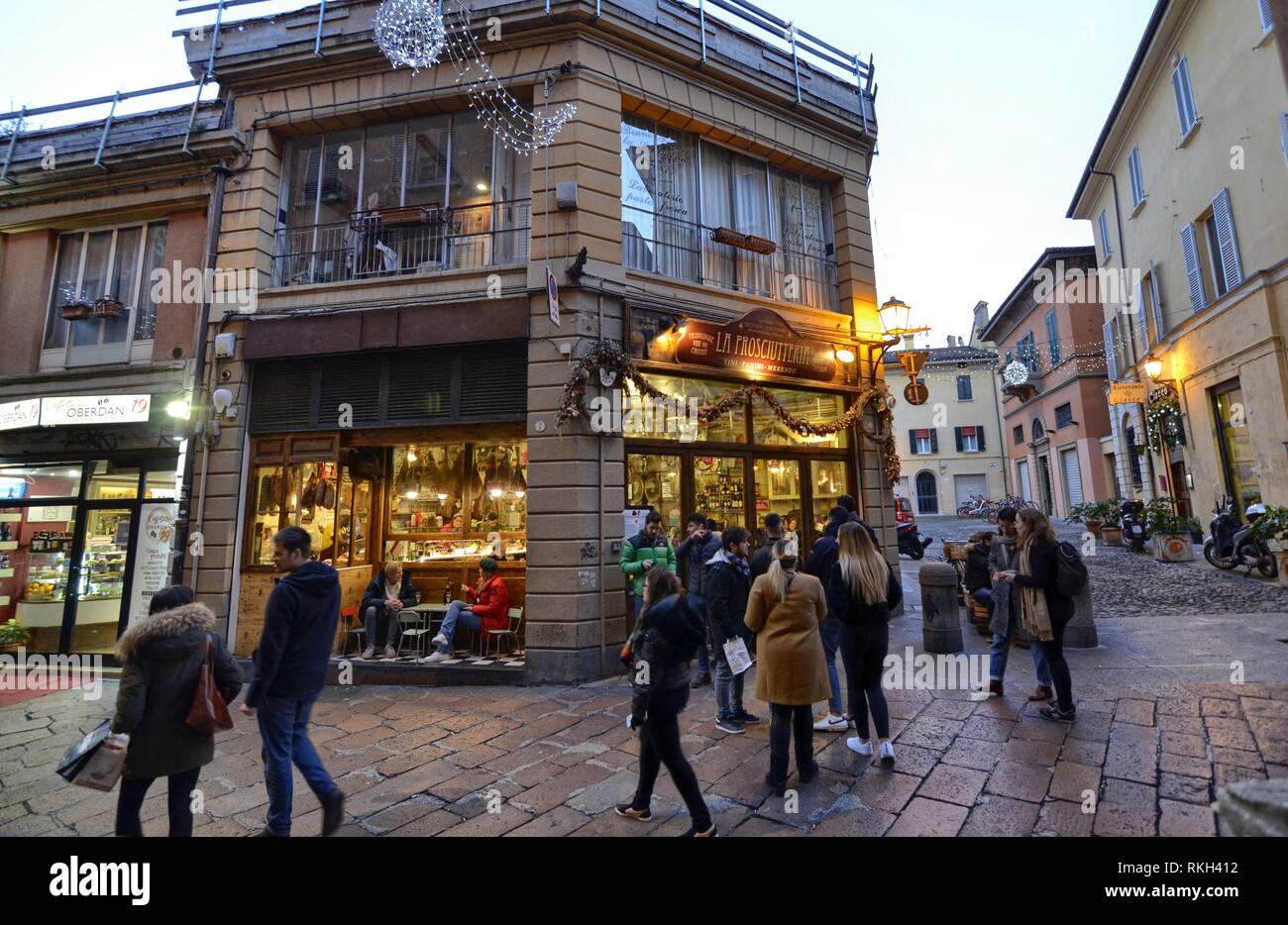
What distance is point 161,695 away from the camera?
10.2 ft

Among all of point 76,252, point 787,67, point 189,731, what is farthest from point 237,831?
point 787,67

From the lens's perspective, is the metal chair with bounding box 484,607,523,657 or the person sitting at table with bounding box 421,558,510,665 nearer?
the person sitting at table with bounding box 421,558,510,665

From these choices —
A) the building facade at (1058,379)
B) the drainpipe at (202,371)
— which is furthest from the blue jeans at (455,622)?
the building facade at (1058,379)

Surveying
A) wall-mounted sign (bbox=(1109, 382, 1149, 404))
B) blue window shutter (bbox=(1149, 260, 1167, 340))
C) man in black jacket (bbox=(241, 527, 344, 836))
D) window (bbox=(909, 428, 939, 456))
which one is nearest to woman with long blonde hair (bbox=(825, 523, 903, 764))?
man in black jacket (bbox=(241, 527, 344, 836))

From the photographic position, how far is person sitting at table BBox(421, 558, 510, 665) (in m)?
7.27

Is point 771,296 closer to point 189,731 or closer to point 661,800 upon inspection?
point 661,800

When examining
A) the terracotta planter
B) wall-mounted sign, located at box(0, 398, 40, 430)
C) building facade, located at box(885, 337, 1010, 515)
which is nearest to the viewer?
wall-mounted sign, located at box(0, 398, 40, 430)

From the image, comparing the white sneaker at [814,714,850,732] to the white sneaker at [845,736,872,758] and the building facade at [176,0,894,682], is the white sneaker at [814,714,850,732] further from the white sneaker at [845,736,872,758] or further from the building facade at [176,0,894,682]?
the building facade at [176,0,894,682]

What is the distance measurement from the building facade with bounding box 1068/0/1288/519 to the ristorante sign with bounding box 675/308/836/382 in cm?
988

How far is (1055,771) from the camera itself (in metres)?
3.92

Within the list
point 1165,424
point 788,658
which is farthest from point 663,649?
point 1165,424

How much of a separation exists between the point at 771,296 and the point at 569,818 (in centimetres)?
831

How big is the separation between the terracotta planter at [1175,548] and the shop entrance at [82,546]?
1905cm

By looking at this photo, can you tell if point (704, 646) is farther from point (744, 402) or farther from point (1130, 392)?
point (1130, 392)
